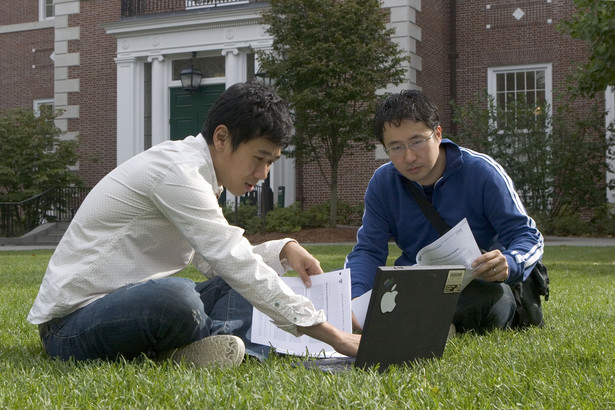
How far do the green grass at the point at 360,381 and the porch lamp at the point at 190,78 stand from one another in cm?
1446

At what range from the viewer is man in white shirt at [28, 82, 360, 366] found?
296cm

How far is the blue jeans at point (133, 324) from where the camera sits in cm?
303

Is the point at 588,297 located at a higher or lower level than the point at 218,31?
lower

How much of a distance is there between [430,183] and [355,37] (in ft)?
37.4

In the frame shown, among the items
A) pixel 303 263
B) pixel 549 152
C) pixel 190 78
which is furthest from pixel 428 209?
pixel 190 78

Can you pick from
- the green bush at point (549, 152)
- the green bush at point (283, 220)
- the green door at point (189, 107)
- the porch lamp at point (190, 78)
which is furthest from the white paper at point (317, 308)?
the green door at point (189, 107)

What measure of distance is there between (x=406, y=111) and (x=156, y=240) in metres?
1.37

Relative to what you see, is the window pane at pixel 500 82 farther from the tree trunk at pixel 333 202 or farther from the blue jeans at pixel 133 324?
the blue jeans at pixel 133 324

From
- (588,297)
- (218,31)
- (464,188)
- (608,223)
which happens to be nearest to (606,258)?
(588,297)

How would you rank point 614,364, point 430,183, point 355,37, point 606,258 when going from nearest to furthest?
point 614,364 → point 430,183 → point 606,258 → point 355,37

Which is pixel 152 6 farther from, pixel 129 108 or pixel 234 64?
pixel 234 64

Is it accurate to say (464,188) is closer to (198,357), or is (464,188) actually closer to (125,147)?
(198,357)

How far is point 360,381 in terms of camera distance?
2.71 meters

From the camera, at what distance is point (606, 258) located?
1052 centimetres
